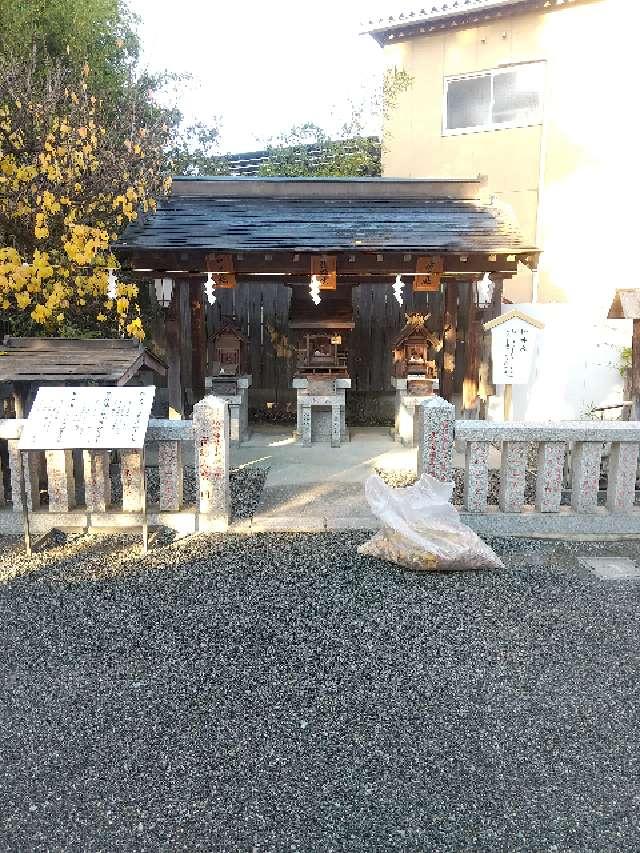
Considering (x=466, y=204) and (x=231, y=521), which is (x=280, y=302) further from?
(x=231, y=521)

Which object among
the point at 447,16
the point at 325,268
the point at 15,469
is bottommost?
the point at 15,469

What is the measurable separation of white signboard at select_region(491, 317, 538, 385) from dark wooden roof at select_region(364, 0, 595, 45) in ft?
27.1

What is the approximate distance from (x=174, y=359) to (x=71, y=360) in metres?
2.89

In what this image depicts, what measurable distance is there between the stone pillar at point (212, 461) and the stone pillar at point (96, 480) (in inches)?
35.1

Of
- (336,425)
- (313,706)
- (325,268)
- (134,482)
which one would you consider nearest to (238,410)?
(336,425)

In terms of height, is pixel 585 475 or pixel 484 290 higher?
pixel 484 290

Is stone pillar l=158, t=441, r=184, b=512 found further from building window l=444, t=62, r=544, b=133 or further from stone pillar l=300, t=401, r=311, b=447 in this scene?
building window l=444, t=62, r=544, b=133

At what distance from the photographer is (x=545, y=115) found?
12.7 meters

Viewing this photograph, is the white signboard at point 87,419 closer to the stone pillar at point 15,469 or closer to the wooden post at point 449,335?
the stone pillar at point 15,469

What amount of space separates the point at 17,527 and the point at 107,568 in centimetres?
140

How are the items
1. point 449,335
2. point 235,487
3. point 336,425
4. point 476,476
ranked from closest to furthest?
1. point 476,476
2. point 235,487
3. point 336,425
4. point 449,335

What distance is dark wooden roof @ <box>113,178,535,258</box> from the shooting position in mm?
9047

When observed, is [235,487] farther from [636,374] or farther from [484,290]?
[636,374]

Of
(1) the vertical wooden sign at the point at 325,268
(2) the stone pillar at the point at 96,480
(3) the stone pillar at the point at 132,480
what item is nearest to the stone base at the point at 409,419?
(1) the vertical wooden sign at the point at 325,268
